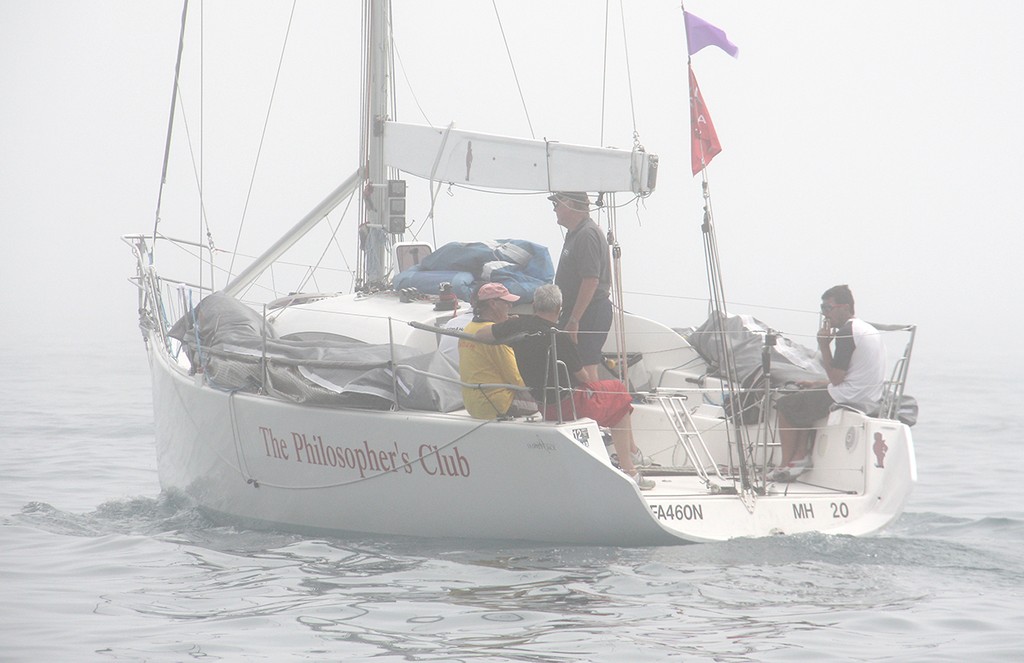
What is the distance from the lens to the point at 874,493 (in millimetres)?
7488

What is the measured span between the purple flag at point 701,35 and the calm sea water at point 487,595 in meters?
3.03

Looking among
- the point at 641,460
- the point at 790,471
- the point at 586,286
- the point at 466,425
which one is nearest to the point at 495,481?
the point at 466,425

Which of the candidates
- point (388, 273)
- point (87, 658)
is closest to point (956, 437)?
point (388, 273)

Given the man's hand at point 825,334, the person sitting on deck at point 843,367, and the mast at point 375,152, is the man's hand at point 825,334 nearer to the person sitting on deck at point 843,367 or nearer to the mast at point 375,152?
the person sitting on deck at point 843,367

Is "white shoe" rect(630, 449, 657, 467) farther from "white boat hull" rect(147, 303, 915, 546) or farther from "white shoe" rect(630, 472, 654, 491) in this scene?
"white shoe" rect(630, 472, 654, 491)

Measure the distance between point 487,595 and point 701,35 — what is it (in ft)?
12.3

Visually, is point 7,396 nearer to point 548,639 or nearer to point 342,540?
point 342,540

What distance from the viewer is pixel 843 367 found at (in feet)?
26.1

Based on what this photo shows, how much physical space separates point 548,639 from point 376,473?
2230mm

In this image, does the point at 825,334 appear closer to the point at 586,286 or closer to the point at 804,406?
the point at 804,406

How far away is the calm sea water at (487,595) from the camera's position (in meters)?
5.41

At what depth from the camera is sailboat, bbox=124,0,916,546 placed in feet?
22.7

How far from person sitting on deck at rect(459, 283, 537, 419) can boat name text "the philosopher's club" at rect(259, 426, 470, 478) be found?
0.31 m

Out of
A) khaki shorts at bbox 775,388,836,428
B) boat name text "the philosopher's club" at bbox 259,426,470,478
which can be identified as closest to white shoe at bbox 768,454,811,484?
khaki shorts at bbox 775,388,836,428
